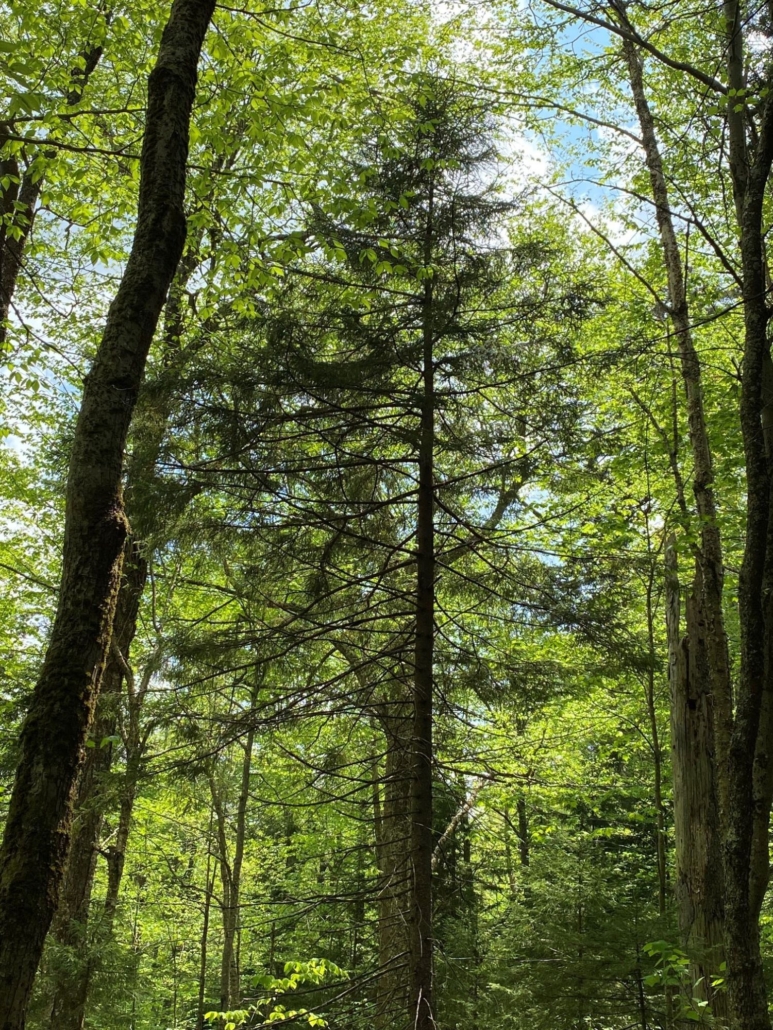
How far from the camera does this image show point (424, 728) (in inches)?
187

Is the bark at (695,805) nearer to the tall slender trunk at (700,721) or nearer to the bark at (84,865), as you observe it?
the tall slender trunk at (700,721)

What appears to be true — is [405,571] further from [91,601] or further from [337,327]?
[91,601]

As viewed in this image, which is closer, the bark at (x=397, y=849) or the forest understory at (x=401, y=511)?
the forest understory at (x=401, y=511)

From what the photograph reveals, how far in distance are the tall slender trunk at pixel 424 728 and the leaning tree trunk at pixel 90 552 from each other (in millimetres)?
2209

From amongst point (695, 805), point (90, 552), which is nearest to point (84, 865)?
point (695, 805)

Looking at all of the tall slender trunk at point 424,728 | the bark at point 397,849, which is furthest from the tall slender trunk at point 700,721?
the bark at point 397,849

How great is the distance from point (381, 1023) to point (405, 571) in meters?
3.32

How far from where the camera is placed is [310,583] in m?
5.30

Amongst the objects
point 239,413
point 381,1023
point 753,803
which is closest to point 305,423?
point 239,413

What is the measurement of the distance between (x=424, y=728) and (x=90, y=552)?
288 cm

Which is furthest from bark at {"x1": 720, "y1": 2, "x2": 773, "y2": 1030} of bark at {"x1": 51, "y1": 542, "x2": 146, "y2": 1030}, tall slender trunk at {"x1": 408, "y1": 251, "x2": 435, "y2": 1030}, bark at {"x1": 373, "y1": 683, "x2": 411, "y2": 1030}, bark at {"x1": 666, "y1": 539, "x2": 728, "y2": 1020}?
bark at {"x1": 51, "y1": 542, "x2": 146, "y2": 1030}

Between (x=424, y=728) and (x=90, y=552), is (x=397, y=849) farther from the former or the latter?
(x=90, y=552)

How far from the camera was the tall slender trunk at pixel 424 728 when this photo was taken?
4.17 metres

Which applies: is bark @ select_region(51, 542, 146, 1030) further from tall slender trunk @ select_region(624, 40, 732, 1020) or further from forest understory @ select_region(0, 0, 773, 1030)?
tall slender trunk @ select_region(624, 40, 732, 1020)
